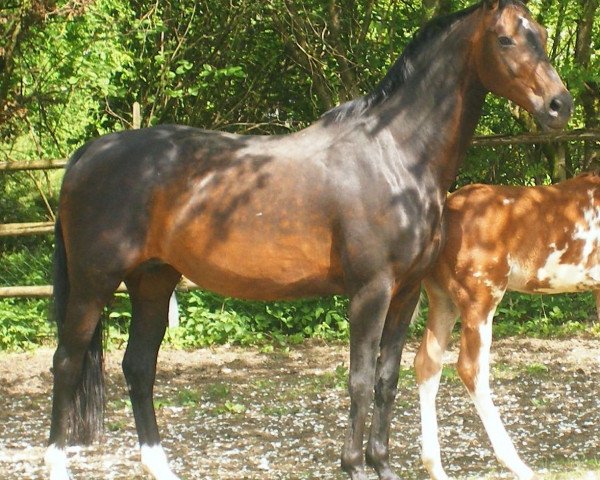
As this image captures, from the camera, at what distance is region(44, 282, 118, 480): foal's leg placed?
15.8 ft

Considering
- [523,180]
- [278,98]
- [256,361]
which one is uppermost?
[278,98]

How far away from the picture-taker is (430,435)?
4844mm

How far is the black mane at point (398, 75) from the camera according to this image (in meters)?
4.69

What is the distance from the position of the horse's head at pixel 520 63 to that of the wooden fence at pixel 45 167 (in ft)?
14.3

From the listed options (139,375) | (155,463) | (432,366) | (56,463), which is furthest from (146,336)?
(432,366)

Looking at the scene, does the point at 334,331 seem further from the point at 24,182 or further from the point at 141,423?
the point at 141,423

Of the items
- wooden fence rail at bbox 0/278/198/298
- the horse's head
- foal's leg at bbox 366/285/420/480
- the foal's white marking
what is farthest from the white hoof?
wooden fence rail at bbox 0/278/198/298

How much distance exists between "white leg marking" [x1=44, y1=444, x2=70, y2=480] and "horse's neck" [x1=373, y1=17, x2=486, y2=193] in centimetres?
222

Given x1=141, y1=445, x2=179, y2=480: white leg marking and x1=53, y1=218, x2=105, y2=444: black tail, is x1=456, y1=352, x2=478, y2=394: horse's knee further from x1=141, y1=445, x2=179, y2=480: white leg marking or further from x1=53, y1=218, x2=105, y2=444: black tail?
x1=53, y1=218, x2=105, y2=444: black tail

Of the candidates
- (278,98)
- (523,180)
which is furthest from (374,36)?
(523,180)

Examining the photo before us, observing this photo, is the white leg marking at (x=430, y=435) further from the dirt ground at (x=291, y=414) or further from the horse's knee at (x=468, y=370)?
the dirt ground at (x=291, y=414)

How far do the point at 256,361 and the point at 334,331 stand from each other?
1.15 metres

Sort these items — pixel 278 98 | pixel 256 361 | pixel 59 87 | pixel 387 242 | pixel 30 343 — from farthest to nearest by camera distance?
pixel 278 98
pixel 59 87
pixel 30 343
pixel 256 361
pixel 387 242

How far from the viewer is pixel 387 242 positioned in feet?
14.3
